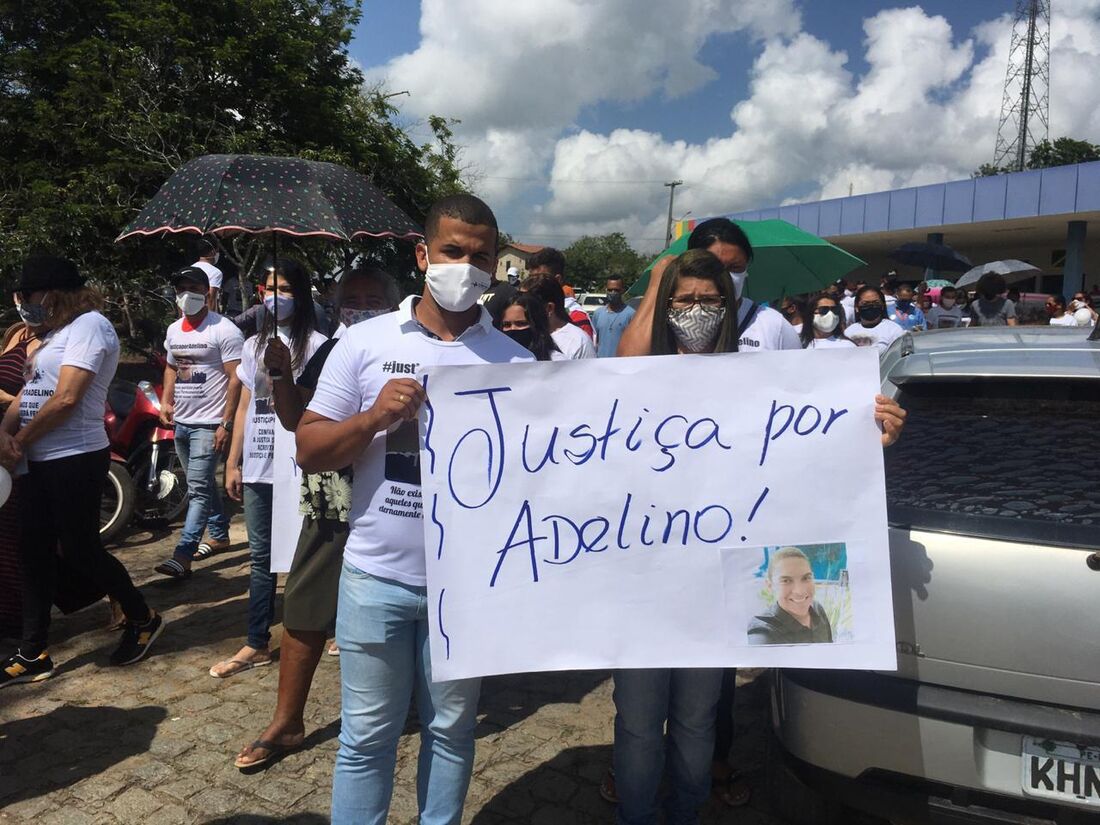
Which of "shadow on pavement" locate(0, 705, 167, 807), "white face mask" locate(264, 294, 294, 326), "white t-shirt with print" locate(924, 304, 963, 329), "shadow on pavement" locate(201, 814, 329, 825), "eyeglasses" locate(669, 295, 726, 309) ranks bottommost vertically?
"shadow on pavement" locate(201, 814, 329, 825)

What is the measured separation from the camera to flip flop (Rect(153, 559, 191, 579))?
505 centimetres

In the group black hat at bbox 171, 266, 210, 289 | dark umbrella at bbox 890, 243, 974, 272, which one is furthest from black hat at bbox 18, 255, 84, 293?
dark umbrella at bbox 890, 243, 974, 272

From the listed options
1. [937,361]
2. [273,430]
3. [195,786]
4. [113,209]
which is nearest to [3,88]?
[113,209]

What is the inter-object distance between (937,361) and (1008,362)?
0.19 metres

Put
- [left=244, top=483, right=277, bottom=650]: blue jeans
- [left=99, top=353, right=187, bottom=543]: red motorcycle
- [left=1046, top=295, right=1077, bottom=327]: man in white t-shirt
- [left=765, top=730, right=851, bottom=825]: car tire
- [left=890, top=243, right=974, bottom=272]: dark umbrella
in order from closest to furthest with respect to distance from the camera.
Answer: [left=765, top=730, right=851, bottom=825]: car tire < [left=244, top=483, right=277, bottom=650]: blue jeans < [left=99, top=353, right=187, bottom=543]: red motorcycle < [left=890, top=243, right=974, bottom=272]: dark umbrella < [left=1046, top=295, right=1077, bottom=327]: man in white t-shirt

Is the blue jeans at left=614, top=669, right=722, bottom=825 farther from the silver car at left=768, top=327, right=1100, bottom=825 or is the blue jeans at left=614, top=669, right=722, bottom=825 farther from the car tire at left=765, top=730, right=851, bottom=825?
the car tire at left=765, top=730, right=851, bottom=825

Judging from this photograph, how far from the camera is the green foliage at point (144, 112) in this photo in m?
14.0

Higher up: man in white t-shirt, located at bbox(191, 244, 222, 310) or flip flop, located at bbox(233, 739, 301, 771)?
man in white t-shirt, located at bbox(191, 244, 222, 310)

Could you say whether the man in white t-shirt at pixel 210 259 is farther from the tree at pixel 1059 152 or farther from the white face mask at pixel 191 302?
the tree at pixel 1059 152

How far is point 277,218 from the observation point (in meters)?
2.98

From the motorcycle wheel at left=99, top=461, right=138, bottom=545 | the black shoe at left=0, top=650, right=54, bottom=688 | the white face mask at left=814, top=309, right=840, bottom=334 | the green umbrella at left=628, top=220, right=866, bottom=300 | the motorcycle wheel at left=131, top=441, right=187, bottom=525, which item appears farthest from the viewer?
the white face mask at left=814, top=309, right=840, bottom=334

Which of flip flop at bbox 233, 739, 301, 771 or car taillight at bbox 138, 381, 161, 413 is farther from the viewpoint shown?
car taillight at bbox 138, 381, 161, 413

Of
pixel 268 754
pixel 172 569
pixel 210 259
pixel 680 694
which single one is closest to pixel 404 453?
pixel 680 694

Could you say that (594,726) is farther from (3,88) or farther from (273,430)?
(3,88)
